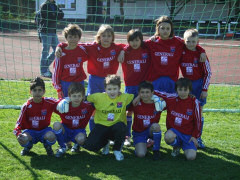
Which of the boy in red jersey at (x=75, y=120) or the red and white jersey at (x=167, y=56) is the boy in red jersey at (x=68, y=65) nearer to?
the boy in red jersey at (x=75, y=120)

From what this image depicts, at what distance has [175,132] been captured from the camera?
3.83 meters

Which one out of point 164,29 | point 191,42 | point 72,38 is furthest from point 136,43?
point 72,38

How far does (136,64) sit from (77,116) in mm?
1032

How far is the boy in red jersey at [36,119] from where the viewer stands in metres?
3.73

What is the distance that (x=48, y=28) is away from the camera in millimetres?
7062

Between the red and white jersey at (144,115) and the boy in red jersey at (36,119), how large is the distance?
3.32 ft

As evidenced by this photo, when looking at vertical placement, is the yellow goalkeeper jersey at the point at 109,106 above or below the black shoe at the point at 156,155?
above

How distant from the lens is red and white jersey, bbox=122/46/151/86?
13.8 ft

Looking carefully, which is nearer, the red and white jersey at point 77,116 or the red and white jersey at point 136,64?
the red and white jersey at point 77,116

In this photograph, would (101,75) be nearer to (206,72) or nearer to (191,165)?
(206,72)

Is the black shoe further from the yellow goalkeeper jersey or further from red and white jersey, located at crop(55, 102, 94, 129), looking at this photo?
red and white jersey, located at crop(55, 102, 94, 129)

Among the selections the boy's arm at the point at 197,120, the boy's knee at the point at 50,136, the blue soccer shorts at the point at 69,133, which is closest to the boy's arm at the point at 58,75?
the blue soccer shorts at the point at 69,133

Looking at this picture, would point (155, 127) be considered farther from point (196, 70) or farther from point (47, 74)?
point (47, 74)

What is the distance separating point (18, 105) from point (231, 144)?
364cm
